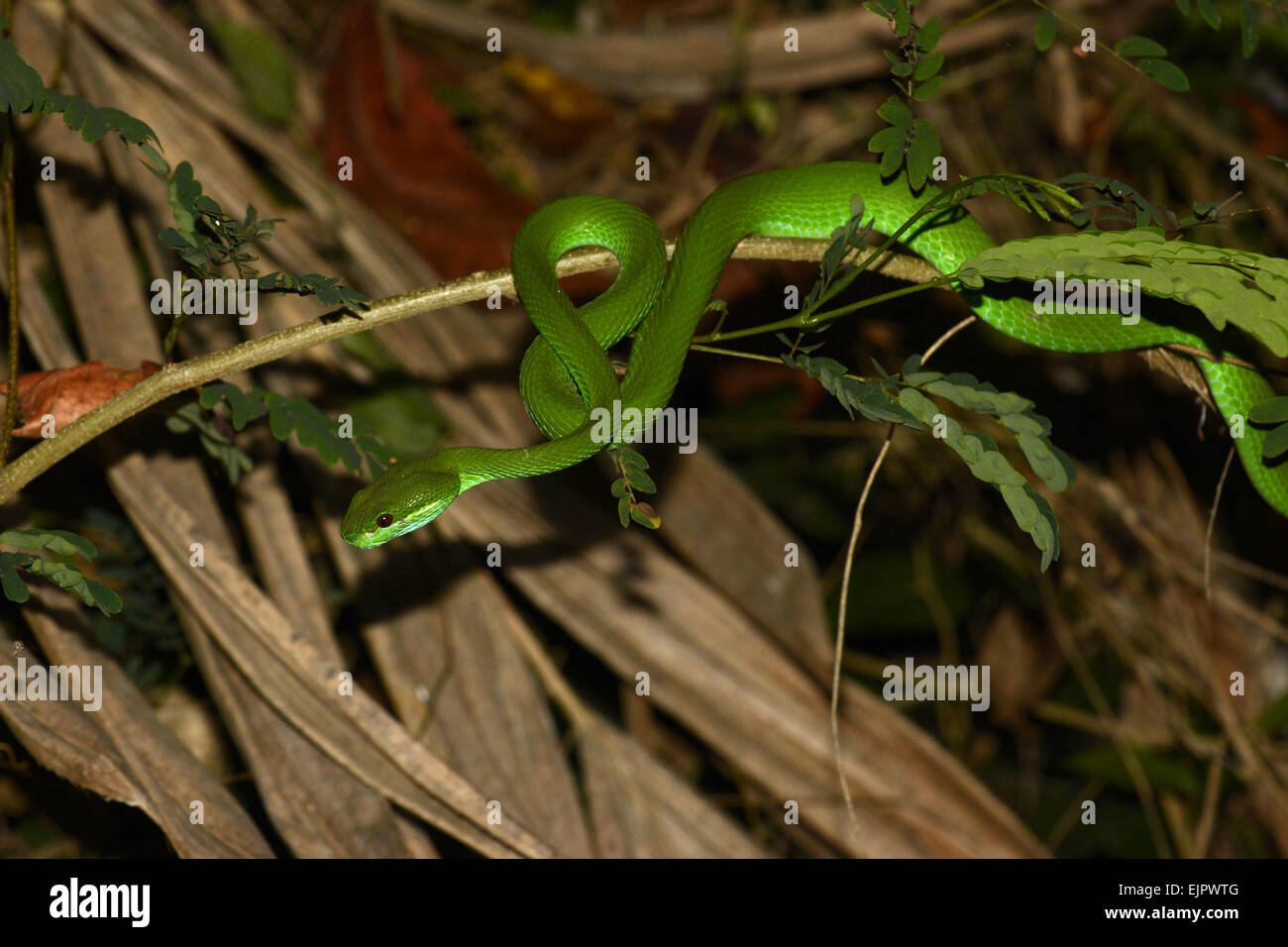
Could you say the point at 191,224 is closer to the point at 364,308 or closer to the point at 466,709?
the point at 364,308

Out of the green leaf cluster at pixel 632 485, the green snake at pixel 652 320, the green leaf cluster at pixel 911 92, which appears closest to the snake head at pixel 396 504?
the green snake at pixel 652 320

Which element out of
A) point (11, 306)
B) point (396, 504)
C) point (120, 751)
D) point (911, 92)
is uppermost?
point (911, 92)

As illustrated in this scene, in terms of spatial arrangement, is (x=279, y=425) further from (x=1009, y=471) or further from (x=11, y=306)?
(x=1009, y=471)

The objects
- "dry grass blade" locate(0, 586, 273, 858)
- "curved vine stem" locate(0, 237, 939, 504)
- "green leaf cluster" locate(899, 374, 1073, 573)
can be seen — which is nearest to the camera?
"green leaf cluster" locate(899, 374, 1073, 573)

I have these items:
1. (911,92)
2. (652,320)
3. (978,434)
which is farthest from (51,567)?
(911,92)

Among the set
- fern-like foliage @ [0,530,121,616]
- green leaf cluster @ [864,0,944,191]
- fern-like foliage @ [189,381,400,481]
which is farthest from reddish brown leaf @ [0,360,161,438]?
green leaf cluster @ [864,0,944,191]

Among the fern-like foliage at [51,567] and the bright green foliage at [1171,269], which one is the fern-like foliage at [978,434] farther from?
the fern-like foliage at [51,567]

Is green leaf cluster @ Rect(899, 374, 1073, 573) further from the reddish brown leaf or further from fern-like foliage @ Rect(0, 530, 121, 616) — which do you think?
the reddish brown leaf
